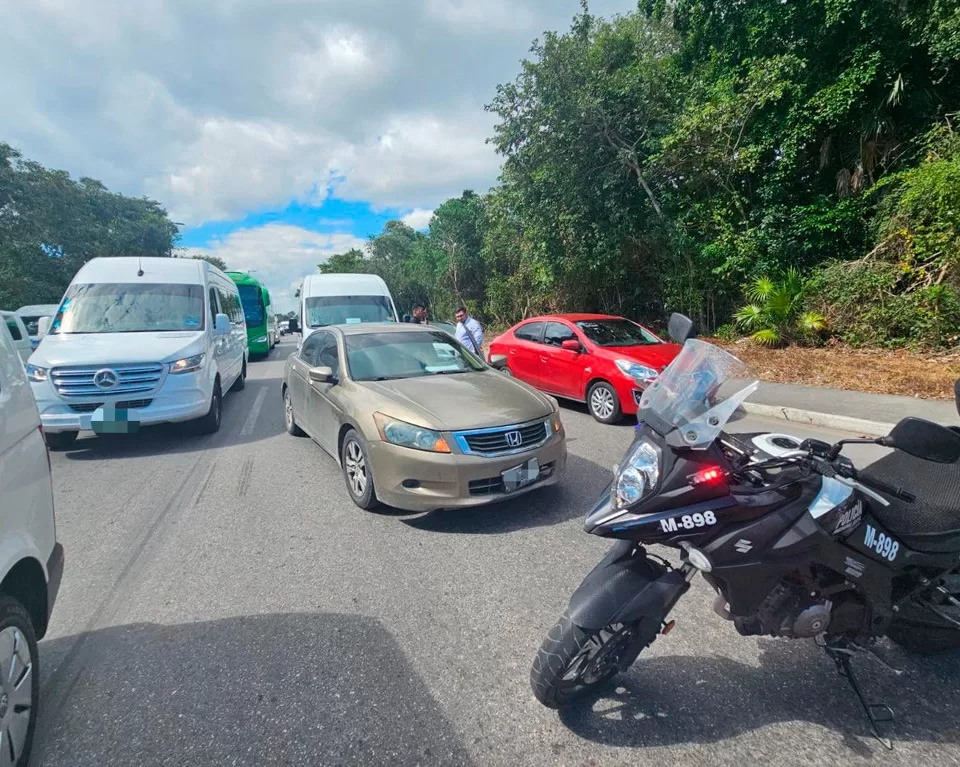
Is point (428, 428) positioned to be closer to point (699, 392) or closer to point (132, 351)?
point (699, 392)

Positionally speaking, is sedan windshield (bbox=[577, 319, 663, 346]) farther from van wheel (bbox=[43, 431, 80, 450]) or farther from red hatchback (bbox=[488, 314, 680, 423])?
van wheel (bbox=[43, 431, 80, 450])

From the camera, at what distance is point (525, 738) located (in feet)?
7.02

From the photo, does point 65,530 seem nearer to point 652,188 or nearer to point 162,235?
point 652,188

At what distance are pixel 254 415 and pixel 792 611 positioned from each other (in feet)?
26.4

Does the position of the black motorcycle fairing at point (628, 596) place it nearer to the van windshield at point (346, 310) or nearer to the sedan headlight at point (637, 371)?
the sedan headlight at point (637, 371)

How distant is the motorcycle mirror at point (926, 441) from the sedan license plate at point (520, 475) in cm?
257

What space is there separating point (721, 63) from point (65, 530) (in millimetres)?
15825

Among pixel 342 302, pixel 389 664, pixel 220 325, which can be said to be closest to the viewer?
pixel 389 664

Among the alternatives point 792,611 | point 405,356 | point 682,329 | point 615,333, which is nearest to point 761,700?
point 792,611

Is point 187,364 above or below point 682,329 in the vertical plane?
below

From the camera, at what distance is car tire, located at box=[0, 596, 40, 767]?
189 cm

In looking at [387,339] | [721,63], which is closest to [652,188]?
[721,63]

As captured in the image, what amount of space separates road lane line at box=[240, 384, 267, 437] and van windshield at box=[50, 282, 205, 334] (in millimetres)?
1537

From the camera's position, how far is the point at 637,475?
2029 millimetres
